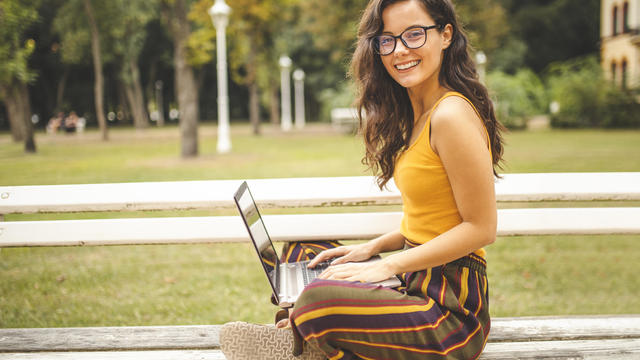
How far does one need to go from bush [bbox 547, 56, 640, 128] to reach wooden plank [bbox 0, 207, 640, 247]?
25.6m

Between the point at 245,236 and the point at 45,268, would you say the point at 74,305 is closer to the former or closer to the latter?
the point at 45,268

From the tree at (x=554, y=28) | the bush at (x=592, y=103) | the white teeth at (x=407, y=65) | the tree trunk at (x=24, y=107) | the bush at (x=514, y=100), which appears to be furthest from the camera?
the tree at (x=554, y=28)

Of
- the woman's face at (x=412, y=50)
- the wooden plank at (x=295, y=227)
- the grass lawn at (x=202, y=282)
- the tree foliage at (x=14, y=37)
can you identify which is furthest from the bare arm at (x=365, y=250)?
the tree foliage at (x=14, y=37)

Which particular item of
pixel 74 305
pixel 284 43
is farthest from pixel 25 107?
pixel 284 43

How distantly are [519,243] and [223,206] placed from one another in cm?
462

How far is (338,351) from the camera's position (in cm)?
173

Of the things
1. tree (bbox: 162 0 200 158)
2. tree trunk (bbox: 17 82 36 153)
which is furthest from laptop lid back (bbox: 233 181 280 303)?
tree trunk (bbox: 17 82 36 153)

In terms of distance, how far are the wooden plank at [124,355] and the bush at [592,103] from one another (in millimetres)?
26813

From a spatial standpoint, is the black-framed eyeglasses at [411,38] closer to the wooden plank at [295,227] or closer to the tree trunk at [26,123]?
the wooden plank at [295,227]

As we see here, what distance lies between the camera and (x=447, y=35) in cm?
192

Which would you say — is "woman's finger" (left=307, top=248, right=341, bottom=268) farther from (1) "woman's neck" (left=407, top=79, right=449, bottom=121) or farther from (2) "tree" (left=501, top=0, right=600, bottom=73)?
(2) "tree" (left=501, top=0, right=600, bottom=73)

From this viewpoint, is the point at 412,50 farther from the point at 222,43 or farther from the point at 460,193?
the point at 222,43

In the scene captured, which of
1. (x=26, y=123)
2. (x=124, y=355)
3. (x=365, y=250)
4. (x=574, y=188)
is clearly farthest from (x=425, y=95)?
(x=26, y=123)

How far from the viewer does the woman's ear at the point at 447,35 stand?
1.90 m
